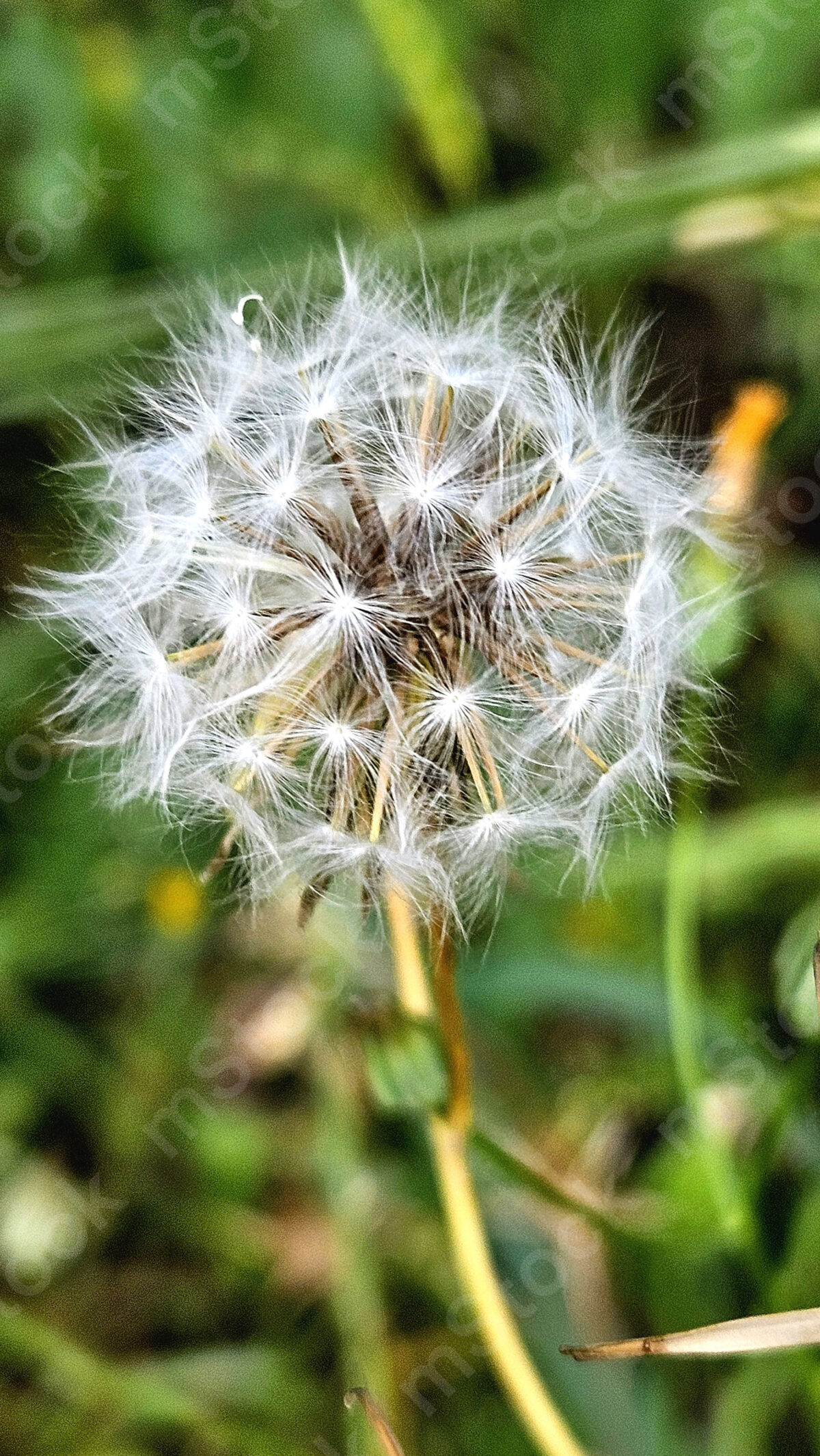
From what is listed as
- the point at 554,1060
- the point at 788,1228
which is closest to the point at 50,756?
the point at 554,1060

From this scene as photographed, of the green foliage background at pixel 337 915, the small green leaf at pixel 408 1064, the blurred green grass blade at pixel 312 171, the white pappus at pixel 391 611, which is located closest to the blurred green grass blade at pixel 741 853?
the green foliage background at pixel 337 915

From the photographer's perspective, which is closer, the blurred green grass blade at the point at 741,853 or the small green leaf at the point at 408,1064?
the small green leaf at the point at 408,1064

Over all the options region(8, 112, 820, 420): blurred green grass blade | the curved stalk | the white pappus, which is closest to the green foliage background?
region(8, 112, 820, 420): blurred green grass blade

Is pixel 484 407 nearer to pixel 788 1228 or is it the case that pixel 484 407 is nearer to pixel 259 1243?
pixel 788 1228

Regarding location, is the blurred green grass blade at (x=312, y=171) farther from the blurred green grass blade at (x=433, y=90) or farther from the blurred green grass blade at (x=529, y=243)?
the blurred green grass blade at (x=529, y=243)

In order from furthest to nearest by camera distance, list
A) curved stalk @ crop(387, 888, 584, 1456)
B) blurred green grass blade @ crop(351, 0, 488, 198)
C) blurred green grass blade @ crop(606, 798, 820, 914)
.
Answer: blurred green grass blade @ crop(351, 0, 488, 198) < blurred green grass blade @ crop(606, 798, 820, 914) < curved stalk @ crop(387, 888, 584, 1456)

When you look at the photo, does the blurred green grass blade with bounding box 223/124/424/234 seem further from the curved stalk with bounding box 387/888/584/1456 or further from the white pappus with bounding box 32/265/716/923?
the curved stalk with bounding box 387/888/584/1456

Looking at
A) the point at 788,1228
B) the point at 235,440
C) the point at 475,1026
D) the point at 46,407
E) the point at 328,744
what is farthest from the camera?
the point at 475,1026

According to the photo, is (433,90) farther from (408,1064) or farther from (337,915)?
(408,1064)
